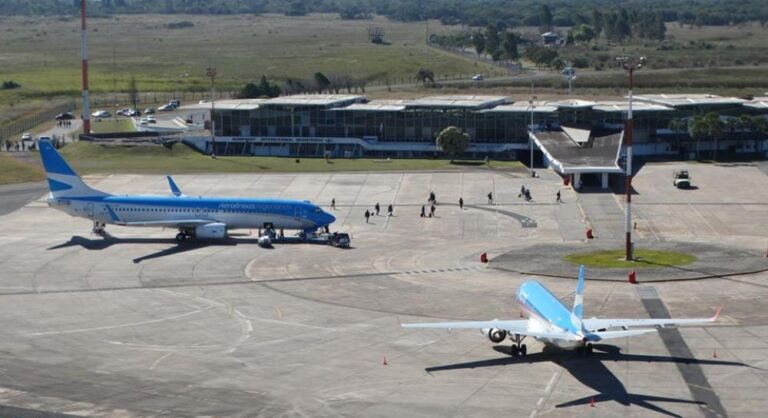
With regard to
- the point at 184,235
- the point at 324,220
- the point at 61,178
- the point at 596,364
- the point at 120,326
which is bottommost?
the point at 120,326

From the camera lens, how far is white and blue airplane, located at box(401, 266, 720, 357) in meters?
73.5

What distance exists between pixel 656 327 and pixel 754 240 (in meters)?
39.3

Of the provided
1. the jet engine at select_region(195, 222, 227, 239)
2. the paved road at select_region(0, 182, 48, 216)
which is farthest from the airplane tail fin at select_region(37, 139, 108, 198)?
the paved road at select_region(0, 182, 48, 216)

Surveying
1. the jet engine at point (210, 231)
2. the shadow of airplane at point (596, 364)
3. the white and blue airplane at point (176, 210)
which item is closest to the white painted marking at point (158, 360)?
the shadow of airplane at point (596, 364)

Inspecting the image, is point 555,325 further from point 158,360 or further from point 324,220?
point 324,220

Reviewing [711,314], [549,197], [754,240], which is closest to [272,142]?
[549,197]

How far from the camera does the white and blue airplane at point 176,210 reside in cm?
12225

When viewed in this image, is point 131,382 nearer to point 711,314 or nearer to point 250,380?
point 250,380

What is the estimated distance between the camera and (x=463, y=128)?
19038 centimetres

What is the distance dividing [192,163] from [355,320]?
90366 millimetres

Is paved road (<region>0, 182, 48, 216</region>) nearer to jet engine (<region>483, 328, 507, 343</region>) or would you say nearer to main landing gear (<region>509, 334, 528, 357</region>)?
jet engine (<region>483, 328, 507, 343</region>)

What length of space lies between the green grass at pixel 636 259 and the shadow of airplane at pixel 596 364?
89.7 feet

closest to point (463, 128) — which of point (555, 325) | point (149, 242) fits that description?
point (149, 242)

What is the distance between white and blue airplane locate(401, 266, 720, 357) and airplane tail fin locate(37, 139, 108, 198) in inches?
2159
